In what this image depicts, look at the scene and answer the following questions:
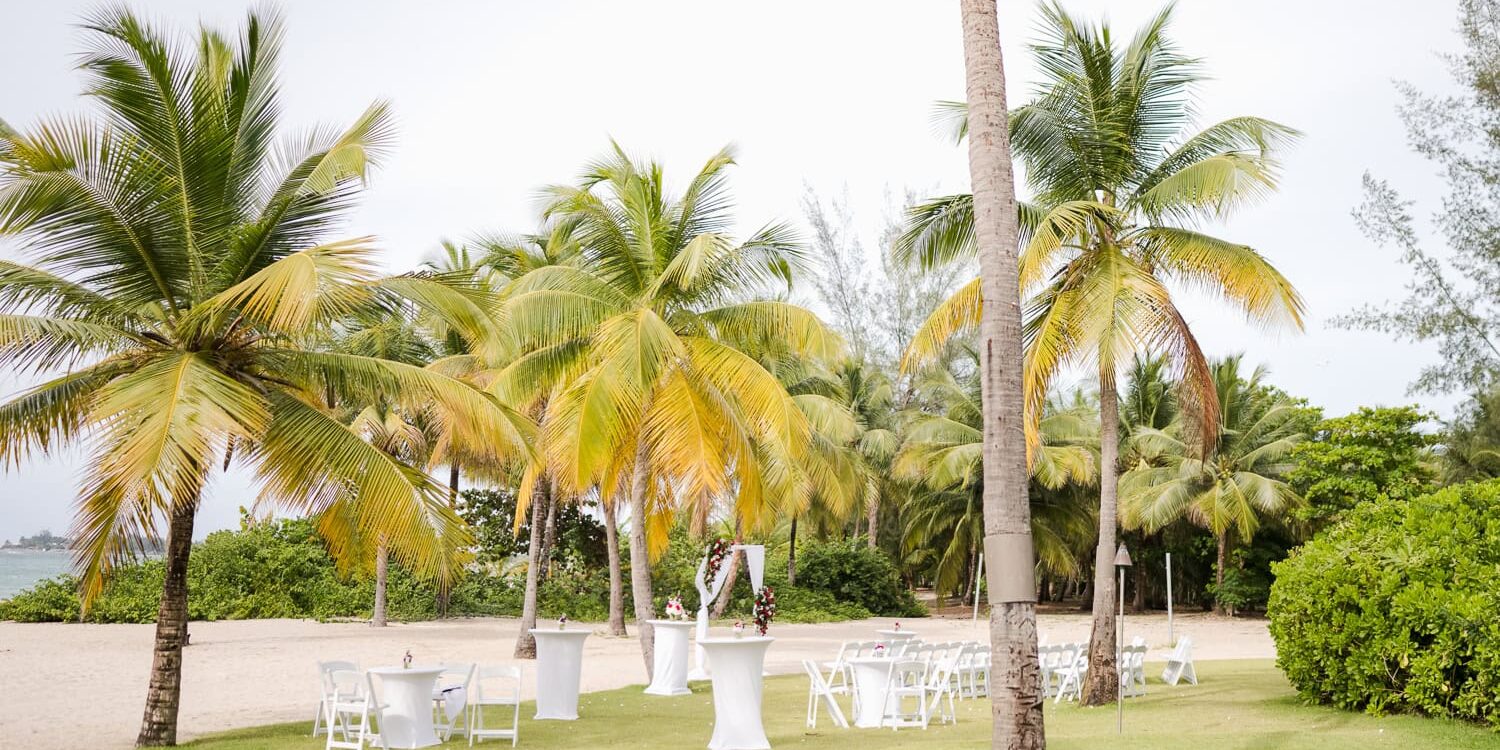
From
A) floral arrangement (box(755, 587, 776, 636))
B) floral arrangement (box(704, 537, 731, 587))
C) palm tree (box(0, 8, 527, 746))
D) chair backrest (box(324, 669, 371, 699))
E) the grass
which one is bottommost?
the grass

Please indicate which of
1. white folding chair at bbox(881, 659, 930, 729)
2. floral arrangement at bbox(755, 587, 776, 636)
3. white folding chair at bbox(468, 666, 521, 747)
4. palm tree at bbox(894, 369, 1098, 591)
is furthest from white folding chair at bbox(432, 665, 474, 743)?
palm tree at bbox(894, 369, 1098, 591)

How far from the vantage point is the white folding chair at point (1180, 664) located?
15.4 meters

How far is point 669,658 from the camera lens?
14.8 meters

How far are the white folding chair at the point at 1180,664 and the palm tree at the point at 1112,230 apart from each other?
2.69 metres

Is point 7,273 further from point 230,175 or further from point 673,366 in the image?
point 673,366

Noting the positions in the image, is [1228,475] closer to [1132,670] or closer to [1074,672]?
[1132,670]

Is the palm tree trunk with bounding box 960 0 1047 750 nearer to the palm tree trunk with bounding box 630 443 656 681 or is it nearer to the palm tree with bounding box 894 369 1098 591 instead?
the palm tree trunk with bounding box 630 443 656 681

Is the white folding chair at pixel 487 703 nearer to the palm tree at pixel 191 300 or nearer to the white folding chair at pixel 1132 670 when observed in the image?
the palm tree at pixel 191 300

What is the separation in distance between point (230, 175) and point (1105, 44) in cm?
967

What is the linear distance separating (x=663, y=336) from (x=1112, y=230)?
5565 mm

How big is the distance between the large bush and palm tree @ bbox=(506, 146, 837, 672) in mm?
6010

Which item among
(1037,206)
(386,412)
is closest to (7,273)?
(1037,206)

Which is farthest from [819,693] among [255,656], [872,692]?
[255,656]

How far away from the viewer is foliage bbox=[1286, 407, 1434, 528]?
2805 cm
